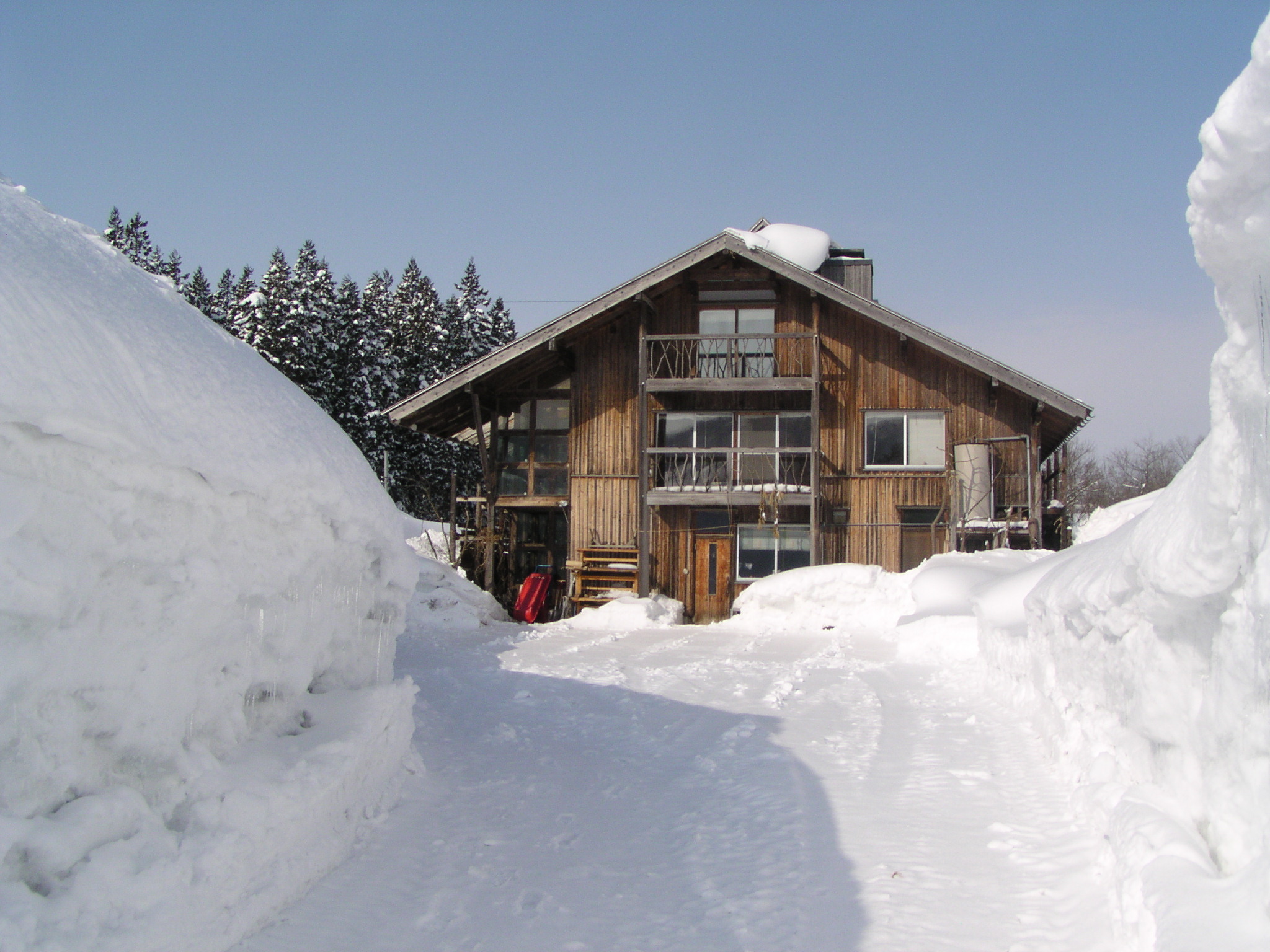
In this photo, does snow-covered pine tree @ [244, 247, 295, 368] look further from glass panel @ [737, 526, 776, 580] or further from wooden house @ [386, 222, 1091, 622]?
glass panel @ [737, 526, 776, 580]

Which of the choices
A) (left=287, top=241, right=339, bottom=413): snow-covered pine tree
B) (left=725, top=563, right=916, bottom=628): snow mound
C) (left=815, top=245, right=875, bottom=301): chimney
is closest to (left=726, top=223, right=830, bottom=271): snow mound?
(left=815, top=245, right=875, bottom=301): chimney

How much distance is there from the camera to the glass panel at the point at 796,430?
60.9ft

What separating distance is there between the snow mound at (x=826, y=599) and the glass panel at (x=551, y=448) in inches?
202

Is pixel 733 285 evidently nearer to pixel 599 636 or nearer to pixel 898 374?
pixel 898 374

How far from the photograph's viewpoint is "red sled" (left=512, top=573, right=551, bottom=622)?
59.3 feet

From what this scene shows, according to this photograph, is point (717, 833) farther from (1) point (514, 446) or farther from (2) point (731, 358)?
(1) point (514, 446)

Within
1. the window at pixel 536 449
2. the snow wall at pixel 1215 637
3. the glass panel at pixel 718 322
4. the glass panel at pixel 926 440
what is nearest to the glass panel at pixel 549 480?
the window at pixel 536 449

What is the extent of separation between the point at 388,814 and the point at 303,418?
2.38 m

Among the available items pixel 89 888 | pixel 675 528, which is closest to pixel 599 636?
pixel 675 528

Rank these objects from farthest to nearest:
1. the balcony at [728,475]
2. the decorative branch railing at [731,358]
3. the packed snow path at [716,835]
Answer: the decorative branch railing at [731,358] < the balcony at [728,475] < the packed snow path at [716,835]

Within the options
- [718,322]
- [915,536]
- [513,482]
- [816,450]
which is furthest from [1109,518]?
[513,482]

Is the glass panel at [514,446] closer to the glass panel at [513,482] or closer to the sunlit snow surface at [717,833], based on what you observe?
the glass panel at [513,482]

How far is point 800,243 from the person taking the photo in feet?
80.0

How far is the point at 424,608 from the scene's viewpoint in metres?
15.4
